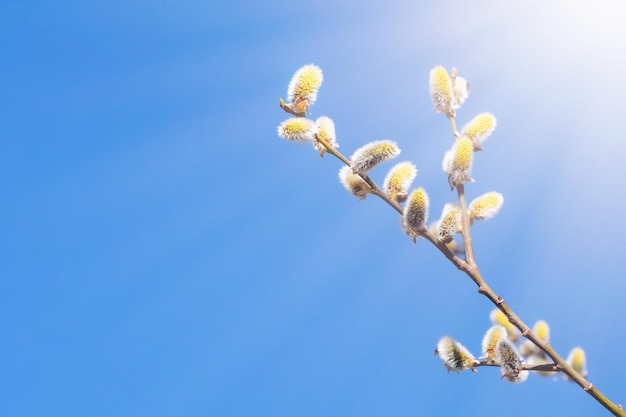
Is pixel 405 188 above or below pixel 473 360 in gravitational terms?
above

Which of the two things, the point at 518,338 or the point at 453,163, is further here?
the point at 518,338

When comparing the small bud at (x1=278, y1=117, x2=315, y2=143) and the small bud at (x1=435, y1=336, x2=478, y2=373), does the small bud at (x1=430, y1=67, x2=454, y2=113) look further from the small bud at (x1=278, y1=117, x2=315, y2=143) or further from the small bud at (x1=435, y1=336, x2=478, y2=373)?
the small bud at (x1=435, y1=336, x2=478, y2=373)

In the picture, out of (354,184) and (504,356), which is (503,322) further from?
(354,184)

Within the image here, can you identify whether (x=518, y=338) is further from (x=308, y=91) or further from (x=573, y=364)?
(x=308, y=91)

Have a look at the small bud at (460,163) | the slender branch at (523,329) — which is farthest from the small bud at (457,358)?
the small bud at (460,163)

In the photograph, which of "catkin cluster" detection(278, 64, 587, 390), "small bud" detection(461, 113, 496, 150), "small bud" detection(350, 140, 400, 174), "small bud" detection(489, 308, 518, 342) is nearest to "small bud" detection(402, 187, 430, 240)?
"catkin cluster" detection(278, 64, 587, 390)

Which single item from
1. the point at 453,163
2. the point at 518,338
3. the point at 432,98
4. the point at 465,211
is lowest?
the point at 518,338

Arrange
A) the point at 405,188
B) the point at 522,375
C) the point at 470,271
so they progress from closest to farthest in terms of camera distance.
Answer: the point at 470,271
the point at 522,375
the point at 405,188

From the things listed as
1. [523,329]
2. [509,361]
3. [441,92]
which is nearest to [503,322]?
[509,361]

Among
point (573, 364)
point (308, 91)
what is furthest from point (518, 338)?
point (308, 91)
